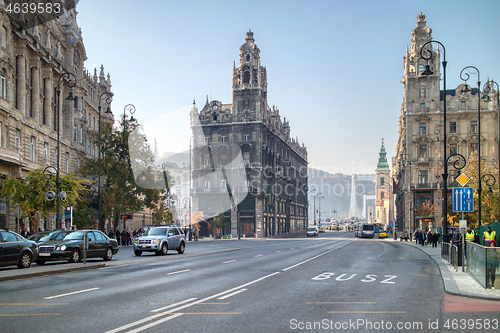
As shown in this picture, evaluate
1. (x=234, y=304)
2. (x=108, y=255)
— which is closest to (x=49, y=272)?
(x=108, y=255)

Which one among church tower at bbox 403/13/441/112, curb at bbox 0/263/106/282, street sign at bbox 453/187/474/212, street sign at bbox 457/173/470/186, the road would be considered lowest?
curb at bbox 0/263/106/282

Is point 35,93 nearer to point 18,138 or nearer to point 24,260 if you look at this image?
point 18,138

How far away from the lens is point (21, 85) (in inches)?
1566

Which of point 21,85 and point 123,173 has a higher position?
point 21,85

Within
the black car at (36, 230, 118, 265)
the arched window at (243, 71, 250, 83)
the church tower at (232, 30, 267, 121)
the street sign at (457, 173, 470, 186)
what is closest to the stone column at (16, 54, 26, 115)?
the black car at (36, 230, 118, 265)

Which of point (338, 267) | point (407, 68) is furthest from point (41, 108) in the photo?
point (407, 68)

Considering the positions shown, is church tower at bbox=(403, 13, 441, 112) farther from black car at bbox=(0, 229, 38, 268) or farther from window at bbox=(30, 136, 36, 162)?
black car at bbox=(0, 229, 38, 268)

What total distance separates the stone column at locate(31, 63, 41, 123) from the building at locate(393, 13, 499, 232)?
185 ft

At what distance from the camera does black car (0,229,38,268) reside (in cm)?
1933

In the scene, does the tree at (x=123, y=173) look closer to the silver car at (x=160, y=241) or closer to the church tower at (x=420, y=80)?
the silver car at (x=160, y=241)

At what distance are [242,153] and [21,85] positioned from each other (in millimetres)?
53600

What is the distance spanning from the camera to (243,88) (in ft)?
298

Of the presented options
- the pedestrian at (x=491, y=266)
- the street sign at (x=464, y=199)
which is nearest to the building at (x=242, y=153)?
the street sign at (x=464, y=199)

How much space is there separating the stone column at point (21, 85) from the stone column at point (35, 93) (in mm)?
2848
